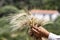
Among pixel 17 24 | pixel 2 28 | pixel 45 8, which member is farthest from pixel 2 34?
pixel 45 8

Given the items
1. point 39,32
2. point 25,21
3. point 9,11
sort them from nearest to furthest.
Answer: point 39,32 → point 25,21 → point 9,11

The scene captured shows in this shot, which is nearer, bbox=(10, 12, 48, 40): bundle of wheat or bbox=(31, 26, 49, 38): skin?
bbox=(31, 26, 49, 38): skin

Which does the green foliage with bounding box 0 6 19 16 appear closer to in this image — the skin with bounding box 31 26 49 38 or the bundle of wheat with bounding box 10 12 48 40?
the bundle of wheat with bounding box 10 12 48 40

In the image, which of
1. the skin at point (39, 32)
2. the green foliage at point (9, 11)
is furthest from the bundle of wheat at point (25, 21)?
the green foliage at point (9, 11)

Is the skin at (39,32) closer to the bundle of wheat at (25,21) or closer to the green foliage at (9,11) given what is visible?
the bundle of wheat at (25,21)

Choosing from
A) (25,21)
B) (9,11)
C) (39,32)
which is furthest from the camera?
(9,11)

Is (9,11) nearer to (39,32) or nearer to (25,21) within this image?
(25,21)

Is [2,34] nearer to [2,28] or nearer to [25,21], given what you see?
[2,28]

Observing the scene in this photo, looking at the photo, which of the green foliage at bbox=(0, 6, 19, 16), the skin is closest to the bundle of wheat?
the skin

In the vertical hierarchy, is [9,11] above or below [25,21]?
below

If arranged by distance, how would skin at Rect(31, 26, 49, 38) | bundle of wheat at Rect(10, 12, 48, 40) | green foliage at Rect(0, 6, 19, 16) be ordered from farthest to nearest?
1. green foliage at Rect(0, 6, 19, 16)
2. bundle of wheat at Rect(10, 12, 48, 40)
3. skin at Rect(31, 26, 49, 38)

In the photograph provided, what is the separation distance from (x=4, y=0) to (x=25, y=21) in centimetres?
2239

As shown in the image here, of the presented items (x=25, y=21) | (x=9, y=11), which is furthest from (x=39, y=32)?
(x=9, y=11)

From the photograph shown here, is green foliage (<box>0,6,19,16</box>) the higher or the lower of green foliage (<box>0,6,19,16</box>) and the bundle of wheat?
the lower
